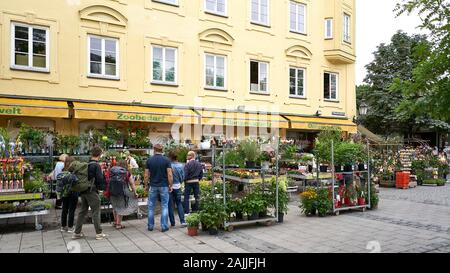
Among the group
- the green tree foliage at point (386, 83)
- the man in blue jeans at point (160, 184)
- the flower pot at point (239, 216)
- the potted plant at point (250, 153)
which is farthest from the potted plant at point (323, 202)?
the green tree foliage at point (386, 83)

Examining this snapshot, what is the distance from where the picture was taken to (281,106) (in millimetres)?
19172

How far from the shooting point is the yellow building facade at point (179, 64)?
12.9 meters

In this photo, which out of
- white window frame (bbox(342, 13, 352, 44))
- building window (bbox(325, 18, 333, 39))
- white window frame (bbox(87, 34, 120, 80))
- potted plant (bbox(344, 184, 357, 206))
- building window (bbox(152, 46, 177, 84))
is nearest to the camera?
potted plant (bbox(344, 184, 357, 206))

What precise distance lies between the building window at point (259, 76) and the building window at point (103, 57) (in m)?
6.59

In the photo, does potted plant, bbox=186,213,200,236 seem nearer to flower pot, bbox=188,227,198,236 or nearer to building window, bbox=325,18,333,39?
flower pot, bbox=188,227,198,236

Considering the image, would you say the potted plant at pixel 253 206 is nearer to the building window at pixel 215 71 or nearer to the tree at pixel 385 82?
the building window at pixel 215 71

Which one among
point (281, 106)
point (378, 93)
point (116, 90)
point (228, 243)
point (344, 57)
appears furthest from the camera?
point (378, 93)

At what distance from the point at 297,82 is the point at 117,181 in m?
13.9

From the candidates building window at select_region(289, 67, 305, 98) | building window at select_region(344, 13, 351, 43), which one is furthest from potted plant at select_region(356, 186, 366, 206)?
building window at select_region(344, 13, 351, 43)

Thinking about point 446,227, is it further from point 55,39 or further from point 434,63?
point 55,39

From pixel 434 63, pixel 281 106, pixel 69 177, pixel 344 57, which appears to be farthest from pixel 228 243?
pixel 344 57

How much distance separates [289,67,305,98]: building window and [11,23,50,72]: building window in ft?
38.1

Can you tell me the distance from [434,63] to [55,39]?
39.7 ft

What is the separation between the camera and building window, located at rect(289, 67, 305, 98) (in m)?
19.9
